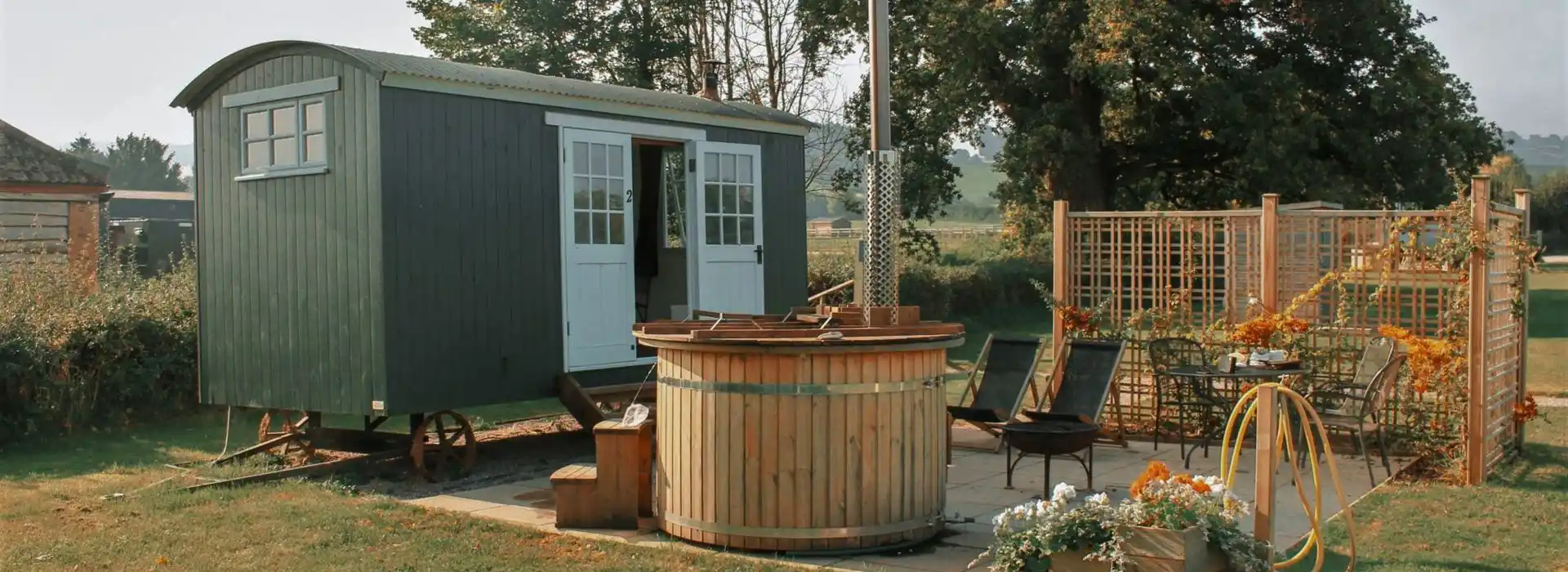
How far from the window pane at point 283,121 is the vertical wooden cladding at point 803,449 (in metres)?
3.89

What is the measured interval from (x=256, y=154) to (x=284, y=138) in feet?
1.11

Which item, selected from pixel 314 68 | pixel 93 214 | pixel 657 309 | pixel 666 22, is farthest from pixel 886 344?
pixel 666 22

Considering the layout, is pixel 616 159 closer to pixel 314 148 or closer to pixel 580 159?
pixel 580 159

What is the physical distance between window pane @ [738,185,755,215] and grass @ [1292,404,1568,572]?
16.6 ft

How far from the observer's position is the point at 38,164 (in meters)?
16.9

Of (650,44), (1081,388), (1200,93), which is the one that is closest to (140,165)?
(650,44)

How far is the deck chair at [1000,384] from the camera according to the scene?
29.5 feet

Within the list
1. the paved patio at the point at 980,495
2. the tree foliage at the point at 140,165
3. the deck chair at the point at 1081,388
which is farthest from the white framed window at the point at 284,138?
the tree foliage at the point at 140,165

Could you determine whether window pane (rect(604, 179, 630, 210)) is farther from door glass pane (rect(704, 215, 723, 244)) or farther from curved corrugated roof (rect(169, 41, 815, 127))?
door glass pane (rect(704, 215, 723, 244))

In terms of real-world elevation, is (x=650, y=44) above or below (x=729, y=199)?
above

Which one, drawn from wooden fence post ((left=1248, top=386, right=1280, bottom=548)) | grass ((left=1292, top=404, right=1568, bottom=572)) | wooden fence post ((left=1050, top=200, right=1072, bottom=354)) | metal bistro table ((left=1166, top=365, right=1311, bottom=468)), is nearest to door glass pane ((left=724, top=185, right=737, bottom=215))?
wooden fence post ((left=1050, top=200, right=1072, bottom=354))

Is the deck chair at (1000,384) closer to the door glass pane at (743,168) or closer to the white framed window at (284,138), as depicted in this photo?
the door glass pane at (743,168)

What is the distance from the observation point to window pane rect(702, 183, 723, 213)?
1017 centimetres

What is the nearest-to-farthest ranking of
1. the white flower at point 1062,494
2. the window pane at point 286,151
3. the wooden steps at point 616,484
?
1. the white flower at point 1062,494
2. the wooden steps at point 616,484
3. the window pane at point 286,151
